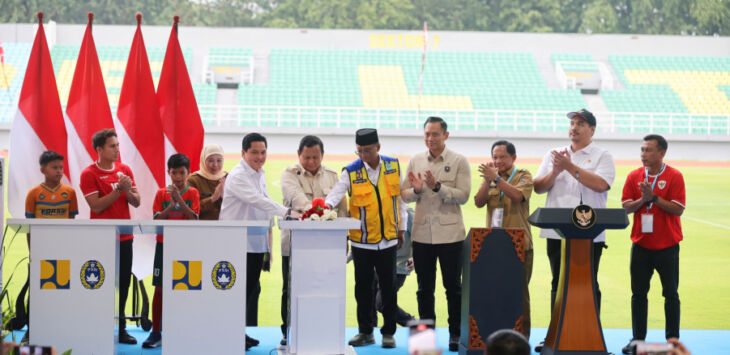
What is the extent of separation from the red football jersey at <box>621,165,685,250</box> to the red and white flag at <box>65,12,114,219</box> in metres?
4.64

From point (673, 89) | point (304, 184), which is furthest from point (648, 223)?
point (673, 89)

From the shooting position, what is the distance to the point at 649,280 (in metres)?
5.96

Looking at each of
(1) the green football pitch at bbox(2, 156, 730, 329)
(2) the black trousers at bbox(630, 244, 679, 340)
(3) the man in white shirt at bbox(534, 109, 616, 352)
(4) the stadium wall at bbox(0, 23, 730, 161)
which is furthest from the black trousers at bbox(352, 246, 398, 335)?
(4) the stadium wall at bbox(0, 23, 730, 161)

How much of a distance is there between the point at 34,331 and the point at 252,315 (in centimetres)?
184

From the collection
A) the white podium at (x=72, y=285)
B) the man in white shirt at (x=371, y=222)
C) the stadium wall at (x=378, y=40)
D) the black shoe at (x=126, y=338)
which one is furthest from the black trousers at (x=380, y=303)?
the stadium wall at (x=378, y=40)

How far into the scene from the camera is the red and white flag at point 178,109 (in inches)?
286

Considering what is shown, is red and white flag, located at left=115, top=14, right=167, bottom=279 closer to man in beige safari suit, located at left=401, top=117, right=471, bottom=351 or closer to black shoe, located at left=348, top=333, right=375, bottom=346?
black shoe, located at left=348, top=333, right=375, bottom=346

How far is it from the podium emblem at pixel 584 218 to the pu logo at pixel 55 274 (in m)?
3.49

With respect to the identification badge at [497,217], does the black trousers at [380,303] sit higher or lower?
lower

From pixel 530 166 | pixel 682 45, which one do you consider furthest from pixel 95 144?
pixel 682 45

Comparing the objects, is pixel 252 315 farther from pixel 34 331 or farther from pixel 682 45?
pixel 682 45

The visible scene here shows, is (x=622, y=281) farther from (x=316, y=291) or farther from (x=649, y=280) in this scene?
(x=316, y=291)

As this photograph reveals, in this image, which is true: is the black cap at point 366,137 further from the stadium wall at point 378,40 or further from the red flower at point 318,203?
the stadium wall at point 378,40

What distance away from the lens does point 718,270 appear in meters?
10.5
